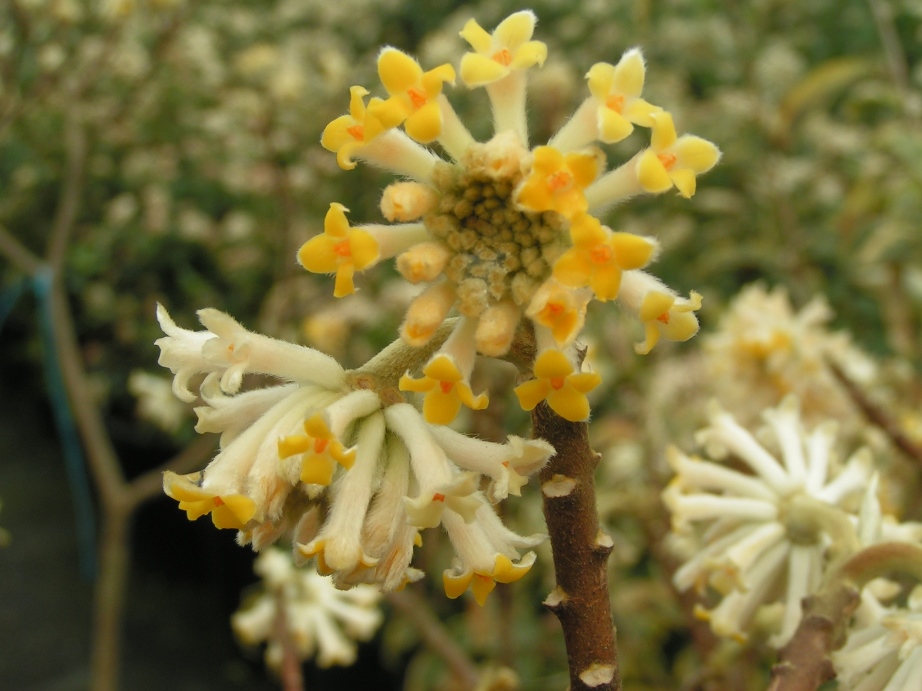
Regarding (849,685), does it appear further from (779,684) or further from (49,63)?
(49,63)

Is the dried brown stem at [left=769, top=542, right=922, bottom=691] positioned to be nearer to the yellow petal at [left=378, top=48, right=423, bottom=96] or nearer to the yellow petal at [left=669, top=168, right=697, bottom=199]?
the yellow petal at [left=669, top=168, right=697, bottom=199]

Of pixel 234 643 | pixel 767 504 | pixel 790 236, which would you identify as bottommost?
pixel 234 643

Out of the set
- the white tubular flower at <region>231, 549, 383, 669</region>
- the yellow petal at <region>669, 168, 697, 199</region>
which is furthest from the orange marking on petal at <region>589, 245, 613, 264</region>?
the white tubular flower at <region>231, 549, 383, 669</region>

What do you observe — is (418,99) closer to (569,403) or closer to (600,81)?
(600,81)

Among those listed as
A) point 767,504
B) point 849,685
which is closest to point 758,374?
point 767,504

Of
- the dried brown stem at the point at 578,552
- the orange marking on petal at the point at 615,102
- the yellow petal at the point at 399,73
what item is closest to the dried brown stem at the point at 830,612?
the dried brown stem at the point at 578,552

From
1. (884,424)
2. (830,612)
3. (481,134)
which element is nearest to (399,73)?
(830,612)
